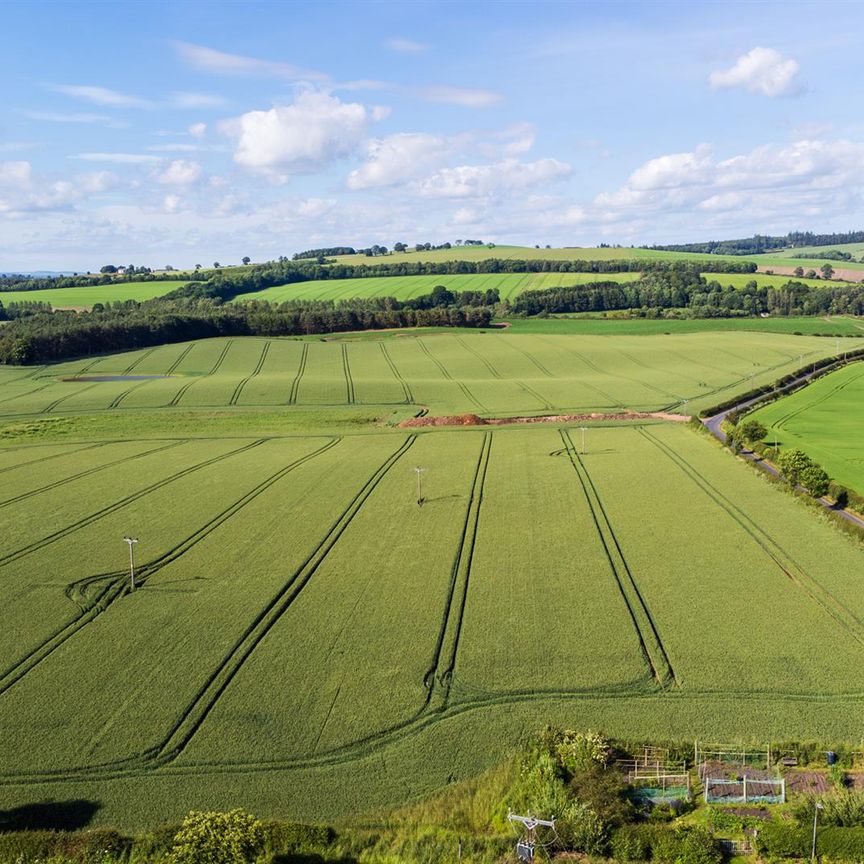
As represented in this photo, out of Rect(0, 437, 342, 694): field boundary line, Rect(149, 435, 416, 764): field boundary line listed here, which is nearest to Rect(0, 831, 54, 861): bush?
Rect(149, 435, 416, 764): field boundary line

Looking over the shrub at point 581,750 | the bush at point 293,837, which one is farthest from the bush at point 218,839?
the shrub at point 581,750

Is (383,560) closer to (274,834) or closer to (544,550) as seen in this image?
(544,550)

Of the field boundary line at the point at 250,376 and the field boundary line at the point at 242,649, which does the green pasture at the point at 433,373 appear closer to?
the field boundary line at the point at 250,376

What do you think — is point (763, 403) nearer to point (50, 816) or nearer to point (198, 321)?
point (50, 816)

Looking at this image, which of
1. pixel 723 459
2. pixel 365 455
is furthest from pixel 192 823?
pixel 723 459

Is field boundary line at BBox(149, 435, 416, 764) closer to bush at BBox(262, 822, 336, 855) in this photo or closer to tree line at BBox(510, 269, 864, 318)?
bush at BBox(262, 822, 336, 855)

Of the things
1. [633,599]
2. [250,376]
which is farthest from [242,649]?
[250,376]
